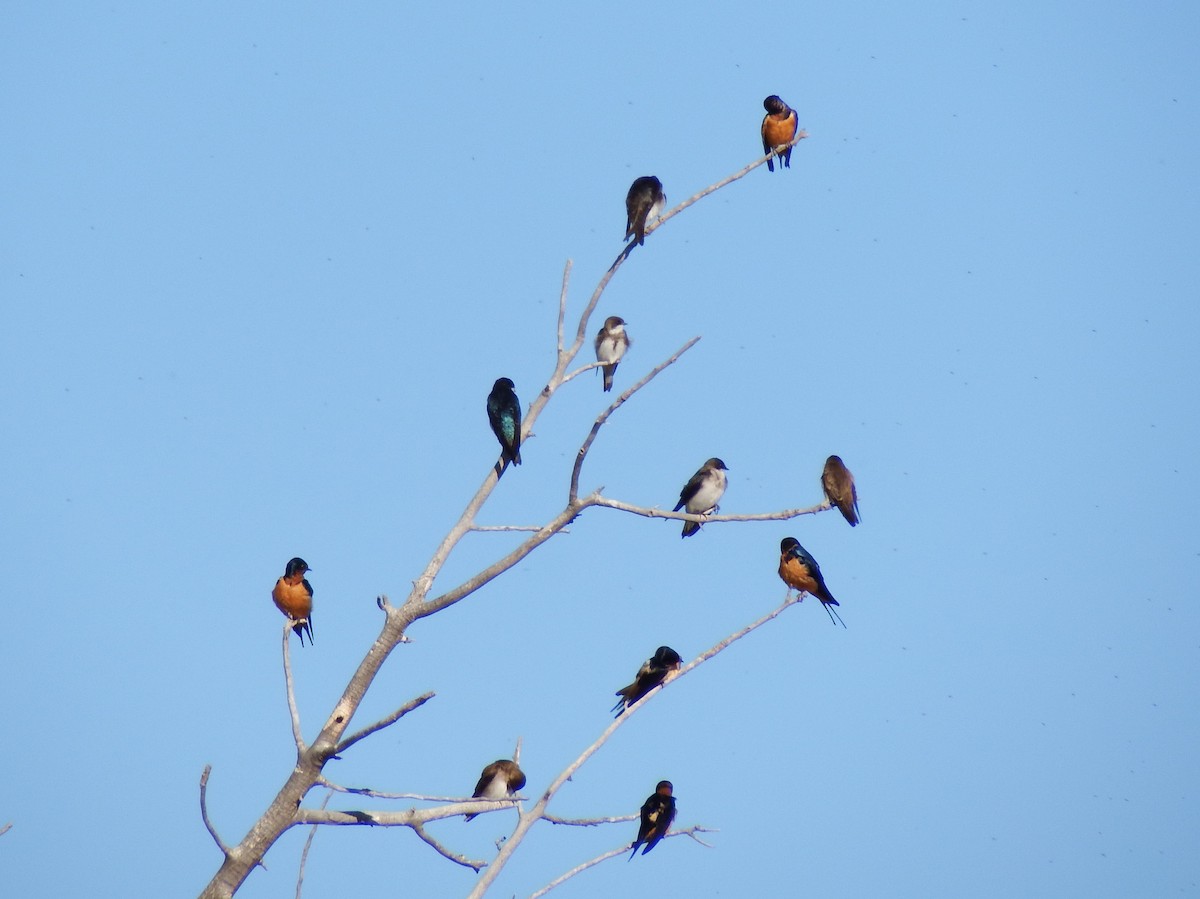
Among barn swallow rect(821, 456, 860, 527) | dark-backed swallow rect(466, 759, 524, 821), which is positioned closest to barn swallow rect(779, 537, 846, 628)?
barn swallow rect(821, 456, 860, 527)

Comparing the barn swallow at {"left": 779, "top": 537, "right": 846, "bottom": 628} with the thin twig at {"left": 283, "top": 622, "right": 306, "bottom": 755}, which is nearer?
the thin twig at {"left": 283, "top": 622, "right": 306, "bottom": 755}

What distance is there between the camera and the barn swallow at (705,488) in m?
12.2

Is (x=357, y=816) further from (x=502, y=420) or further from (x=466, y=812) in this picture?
(x=502, y=420)

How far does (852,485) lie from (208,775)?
641 centimetres

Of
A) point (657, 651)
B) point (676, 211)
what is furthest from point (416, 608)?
point (657, 651)

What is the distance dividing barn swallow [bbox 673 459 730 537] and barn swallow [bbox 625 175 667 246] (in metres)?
2.14

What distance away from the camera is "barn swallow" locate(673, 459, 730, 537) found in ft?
40.0

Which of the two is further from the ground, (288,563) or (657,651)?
(288,563)

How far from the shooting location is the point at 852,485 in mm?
11141

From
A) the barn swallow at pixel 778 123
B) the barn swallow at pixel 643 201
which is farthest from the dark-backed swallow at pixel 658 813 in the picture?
the barn swallow at pixel 778 123

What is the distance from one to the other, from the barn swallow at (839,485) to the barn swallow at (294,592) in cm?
414

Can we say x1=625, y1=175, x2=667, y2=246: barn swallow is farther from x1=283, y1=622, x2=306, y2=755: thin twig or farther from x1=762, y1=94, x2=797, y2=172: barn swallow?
x1=283, y1=622, x2=306, y2=755: thin twig

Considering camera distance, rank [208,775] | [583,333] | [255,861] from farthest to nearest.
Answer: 1. [583,333]
2. [255,861]
3. [208,775]

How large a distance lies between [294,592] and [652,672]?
2.91 m
